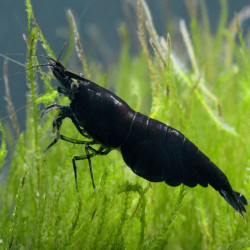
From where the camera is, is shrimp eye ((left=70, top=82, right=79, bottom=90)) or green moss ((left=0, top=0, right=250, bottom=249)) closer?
green moss ((left=0, top=0, right=250, bottom=249))

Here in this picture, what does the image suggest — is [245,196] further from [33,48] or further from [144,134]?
[33,48]

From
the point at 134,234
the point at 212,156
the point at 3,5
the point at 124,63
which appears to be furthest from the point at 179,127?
the point at 124,63

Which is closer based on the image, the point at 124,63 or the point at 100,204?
the point at 100,204

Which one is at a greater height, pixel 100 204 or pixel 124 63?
pixel 124 63

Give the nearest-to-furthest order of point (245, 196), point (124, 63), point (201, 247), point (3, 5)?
point (245, 196) → point (201, 247) → point (3, 5) → point (124, 63)

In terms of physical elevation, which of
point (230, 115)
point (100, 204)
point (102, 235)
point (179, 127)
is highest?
point (230, 115)

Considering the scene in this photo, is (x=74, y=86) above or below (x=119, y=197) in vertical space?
above

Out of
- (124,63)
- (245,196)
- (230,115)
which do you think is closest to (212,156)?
(245,196)

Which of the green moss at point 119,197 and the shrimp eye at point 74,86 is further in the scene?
the shrimp eye at point 74,86

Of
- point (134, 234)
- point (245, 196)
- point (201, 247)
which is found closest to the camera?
point (245, 196)

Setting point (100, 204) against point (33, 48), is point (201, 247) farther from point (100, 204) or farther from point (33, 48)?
point (33, 48)
